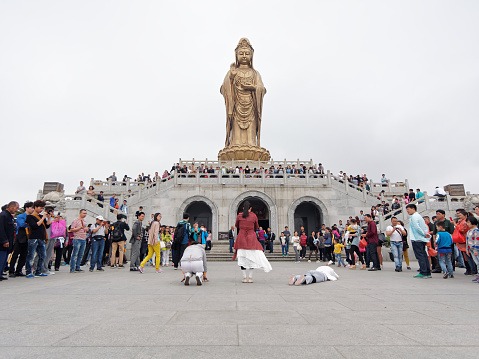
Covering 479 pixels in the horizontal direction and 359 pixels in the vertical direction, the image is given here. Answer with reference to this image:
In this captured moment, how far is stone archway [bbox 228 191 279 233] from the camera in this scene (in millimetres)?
19969

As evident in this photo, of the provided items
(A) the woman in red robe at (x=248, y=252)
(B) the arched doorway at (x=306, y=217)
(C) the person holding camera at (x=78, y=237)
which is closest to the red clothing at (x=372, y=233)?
(A) the woman in red robe at (x=248, y=252)

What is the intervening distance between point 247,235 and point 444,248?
499 centimetres

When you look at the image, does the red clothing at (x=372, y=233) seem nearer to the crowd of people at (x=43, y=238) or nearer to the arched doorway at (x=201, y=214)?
the crowd of people at (x=43, y=238)

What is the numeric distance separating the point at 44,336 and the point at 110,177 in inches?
854

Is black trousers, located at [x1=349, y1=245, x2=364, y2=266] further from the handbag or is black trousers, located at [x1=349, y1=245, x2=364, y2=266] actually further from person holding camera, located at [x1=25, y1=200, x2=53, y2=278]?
person holding camera, located at [x1=25, y1=200, x2=53, y2=278]

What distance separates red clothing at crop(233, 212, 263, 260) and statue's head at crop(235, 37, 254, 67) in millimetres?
25225

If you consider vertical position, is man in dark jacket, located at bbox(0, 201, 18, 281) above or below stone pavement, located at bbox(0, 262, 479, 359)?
above

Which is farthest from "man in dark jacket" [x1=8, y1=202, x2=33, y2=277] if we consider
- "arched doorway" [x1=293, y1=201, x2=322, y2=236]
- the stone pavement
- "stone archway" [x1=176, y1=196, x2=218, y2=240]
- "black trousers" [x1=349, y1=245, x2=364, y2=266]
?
"arched doorway" [x1=293, y1=201, x2=322, y2=236]

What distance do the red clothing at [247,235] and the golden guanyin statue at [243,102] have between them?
20911mm

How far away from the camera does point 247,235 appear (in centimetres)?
642

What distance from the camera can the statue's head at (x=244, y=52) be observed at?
28.7 m

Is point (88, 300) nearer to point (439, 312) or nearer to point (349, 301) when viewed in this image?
point (349, 301)

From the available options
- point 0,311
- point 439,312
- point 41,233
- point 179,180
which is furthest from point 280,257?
point 0,311

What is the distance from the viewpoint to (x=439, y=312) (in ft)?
11.6
